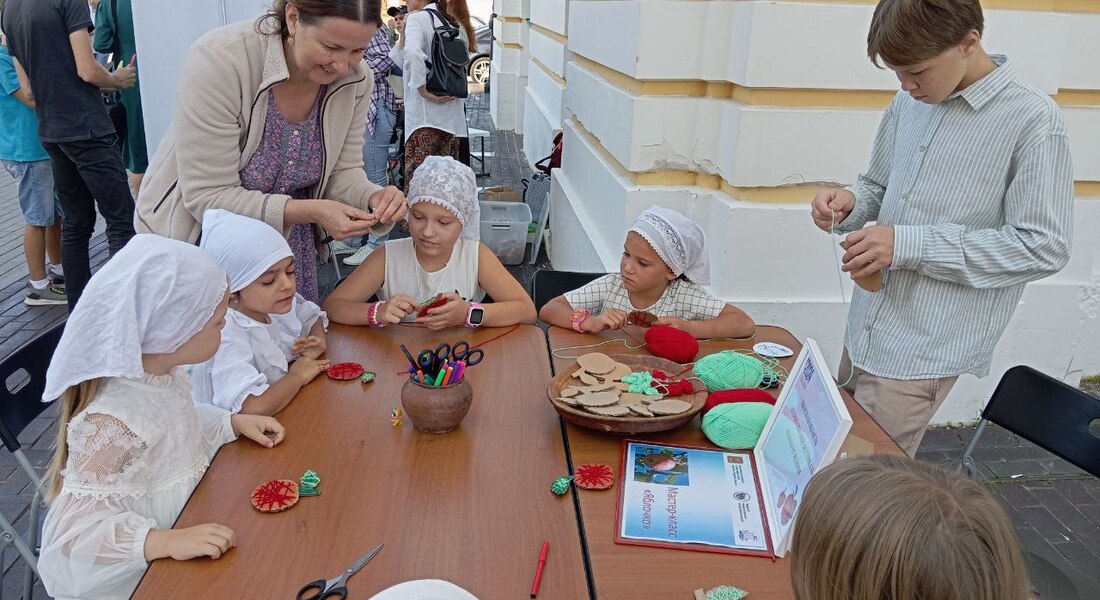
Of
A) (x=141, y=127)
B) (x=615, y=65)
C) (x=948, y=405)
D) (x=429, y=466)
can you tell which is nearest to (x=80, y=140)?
(x=141, y=127)

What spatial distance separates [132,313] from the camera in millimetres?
1466

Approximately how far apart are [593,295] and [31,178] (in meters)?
4.06

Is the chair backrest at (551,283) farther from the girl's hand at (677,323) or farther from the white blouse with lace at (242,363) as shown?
the white blouse with lace at (242,363)

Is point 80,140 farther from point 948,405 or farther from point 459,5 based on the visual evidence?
point 948,405

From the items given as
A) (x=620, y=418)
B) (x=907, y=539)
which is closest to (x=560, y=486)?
(x=620, y=418)

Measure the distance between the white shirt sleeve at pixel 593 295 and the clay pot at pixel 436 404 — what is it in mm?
957

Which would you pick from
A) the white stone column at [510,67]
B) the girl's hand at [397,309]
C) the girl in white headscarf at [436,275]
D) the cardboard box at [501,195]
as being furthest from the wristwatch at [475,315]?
the white stone column at [510,67]

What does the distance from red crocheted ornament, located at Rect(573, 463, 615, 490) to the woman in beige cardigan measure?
1.07 m

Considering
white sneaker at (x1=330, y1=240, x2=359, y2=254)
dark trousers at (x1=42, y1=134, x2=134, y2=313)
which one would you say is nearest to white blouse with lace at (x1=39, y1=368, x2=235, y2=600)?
dark trousers at (x1=42, y1=134, x2=134, y2=313)

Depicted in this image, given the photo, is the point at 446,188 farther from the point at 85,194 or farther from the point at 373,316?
the point at 85,194

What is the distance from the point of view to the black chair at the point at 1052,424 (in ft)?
6.29

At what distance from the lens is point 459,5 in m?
6.07

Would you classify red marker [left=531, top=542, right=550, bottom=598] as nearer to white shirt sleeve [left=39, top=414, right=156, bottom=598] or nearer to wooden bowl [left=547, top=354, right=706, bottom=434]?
wooden bowl [left=547, top=354, right=706, bottom=434]

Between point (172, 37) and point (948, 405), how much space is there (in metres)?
4.07
